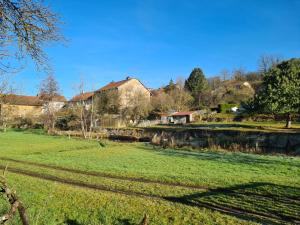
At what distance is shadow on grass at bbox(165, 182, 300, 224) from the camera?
8164 mm

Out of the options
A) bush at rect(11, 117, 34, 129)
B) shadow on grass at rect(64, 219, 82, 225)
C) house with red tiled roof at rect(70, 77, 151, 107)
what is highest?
house with red tiled roof at rect(70, 77, 151, 107)

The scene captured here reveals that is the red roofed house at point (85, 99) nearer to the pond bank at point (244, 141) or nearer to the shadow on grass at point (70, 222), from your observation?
the pond bank at point (244, 141)

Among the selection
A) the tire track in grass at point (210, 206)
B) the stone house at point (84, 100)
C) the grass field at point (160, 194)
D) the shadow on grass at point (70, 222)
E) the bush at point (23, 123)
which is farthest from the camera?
the bush at point (23, 123)

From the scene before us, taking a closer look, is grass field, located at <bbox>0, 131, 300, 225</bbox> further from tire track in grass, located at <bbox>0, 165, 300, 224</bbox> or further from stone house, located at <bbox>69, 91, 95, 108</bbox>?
stone house, located at <bbox>69, 91, 95, 108</bbox>

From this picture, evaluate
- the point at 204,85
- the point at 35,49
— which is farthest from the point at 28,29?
the point at 204,85

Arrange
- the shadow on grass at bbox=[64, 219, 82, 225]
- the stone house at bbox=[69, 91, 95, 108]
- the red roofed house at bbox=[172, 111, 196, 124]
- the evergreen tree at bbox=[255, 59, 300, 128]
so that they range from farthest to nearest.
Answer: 1. the red roofed house at bbox=[172, 111, 196, 124]
2. the stone house at bbox=[69, 91, 95, 108]
3. the evergreen tree at bbox=[255, 59, 300, 128]
4. the shadow on grass at bbox=[64, 219, 82, 225]

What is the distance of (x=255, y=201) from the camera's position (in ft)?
31.3

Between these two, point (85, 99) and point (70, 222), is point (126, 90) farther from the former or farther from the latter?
point (70, 222)

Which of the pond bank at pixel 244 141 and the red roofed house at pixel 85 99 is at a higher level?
the red roofed house at pixel 85 99

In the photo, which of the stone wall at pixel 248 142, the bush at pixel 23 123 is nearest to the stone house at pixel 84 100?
the bush at pixel 23 123

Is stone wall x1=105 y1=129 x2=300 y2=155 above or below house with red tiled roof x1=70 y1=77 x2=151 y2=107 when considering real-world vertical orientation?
below

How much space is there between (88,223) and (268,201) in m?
5.49

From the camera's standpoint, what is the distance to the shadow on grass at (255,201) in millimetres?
8164

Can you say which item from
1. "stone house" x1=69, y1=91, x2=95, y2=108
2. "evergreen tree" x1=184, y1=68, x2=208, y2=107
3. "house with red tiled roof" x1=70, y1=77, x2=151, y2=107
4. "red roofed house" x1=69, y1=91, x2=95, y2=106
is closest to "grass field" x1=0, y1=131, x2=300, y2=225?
"stone house" x1=69, y1=91, x2=95, y2=108
